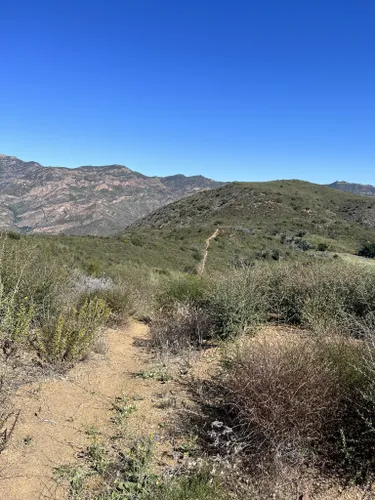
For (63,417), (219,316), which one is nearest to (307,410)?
(63,417)

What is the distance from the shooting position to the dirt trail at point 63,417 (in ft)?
10.7

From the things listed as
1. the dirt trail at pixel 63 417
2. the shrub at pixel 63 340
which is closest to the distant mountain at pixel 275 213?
the shrub at pixel 63 340

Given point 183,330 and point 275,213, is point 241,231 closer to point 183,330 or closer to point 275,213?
point 275,213

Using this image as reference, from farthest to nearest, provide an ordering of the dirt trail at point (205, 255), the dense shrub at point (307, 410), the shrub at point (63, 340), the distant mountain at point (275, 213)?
the distant mountain at point (275, 213)
the dirt trail at point (205, 255)
the shrub at point (63, 340)
the dense shrub at point (307, 410)

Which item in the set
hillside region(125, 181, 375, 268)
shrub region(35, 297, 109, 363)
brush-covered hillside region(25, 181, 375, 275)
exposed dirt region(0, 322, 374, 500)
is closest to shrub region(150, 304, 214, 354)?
exposed dirt region(0, 322, 374, 500)

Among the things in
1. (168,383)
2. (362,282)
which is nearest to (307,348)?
(168,383)

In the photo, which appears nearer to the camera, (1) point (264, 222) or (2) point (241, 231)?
(2) point (241, 231)

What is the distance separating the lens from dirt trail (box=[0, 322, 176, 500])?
10.7 feet

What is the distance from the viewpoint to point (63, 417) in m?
4.25

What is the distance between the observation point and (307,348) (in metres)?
4.16

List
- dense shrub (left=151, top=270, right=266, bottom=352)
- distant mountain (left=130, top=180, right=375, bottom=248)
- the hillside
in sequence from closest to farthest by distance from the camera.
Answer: dense shrub (left=151, top=270, right=266, bottom=352), the hillside, distant mountain (left=130, top=180, right=375, bottom=248)

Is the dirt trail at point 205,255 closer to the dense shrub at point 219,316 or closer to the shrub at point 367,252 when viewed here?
the shrub at point 367,252

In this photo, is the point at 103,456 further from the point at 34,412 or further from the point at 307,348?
the point at 307,348

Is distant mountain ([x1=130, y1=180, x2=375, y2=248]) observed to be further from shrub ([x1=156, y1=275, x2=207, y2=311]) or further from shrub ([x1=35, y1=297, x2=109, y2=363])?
shrub ([x1=35, y1=297, x2=109, y2=363])
